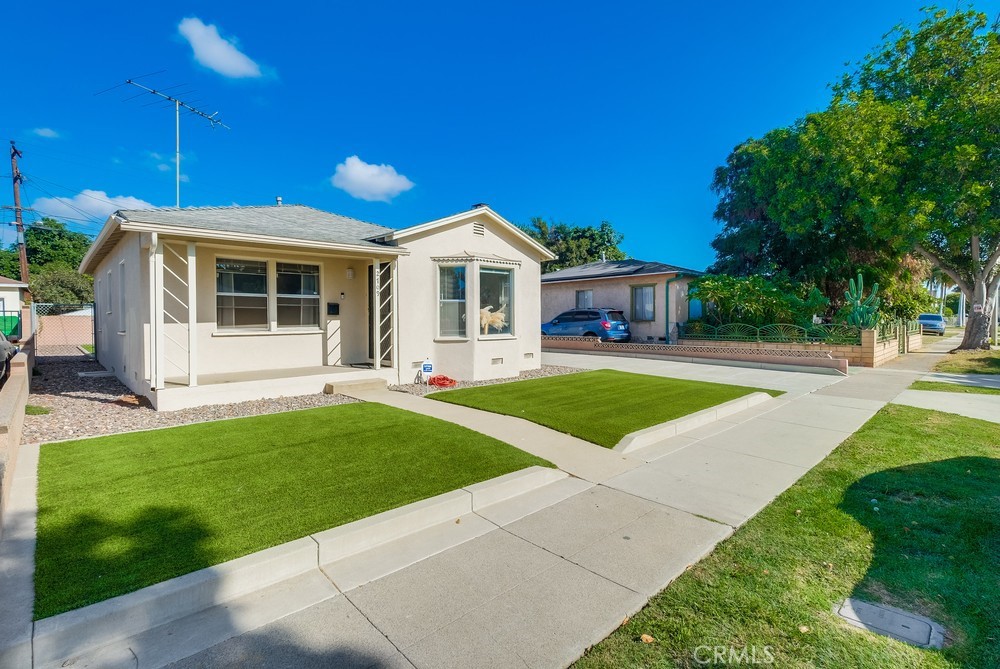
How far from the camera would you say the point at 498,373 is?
11.2 m

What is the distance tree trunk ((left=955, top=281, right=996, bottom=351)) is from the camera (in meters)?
17.4

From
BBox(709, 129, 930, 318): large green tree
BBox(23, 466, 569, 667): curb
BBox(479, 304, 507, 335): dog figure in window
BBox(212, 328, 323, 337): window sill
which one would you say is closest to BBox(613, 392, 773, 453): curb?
BBox(23, 466, 569, 667): curb

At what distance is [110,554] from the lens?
3000 mm

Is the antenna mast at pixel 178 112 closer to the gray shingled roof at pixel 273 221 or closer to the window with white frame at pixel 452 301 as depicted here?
→ the gray shingled roof at pixel 273 221

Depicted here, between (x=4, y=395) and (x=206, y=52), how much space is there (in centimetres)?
1638

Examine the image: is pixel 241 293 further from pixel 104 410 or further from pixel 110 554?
pixel 110 554

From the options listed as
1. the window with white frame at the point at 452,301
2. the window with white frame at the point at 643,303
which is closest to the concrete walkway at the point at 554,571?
the window with white frame at the point at 452,301

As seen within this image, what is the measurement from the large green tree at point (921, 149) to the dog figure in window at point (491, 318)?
12667 mm

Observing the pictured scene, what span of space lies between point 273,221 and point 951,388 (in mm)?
14957

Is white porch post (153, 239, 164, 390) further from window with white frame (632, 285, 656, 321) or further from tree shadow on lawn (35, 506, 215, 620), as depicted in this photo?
window with white frame (632, 285, 656, 321)

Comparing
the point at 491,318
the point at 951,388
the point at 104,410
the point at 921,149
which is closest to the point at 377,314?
the point at 491,318

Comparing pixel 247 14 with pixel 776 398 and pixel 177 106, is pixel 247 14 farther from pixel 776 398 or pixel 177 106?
pixel 776 398

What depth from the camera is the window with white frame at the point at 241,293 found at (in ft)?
29.8

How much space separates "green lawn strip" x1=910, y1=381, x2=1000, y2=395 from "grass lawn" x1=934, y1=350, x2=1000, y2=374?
3.04 meters
